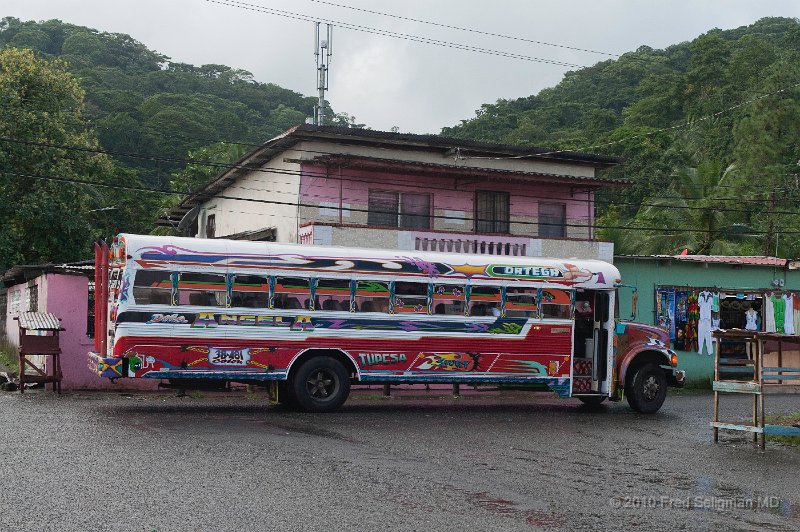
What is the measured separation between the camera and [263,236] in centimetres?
2853

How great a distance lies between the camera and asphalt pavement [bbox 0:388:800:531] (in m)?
8.55

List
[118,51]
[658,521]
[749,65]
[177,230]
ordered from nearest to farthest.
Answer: [658,521], [177,230], [749,65], [118,51]

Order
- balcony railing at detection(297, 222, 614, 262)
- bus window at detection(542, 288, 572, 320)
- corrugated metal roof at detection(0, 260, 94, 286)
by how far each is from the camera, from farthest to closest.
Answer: balcony railing at detection(297, 222, 614, 262), corrugated metal roof at detection(0, 260, 94, 286), bus window at detection(542, 288, 572, 320)

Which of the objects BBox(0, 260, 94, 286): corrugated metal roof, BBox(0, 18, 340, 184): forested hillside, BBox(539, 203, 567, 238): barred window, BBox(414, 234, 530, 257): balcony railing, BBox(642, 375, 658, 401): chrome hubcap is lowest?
BBox(642, 375, 658, 401): chrome hubcap

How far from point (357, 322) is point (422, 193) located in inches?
393

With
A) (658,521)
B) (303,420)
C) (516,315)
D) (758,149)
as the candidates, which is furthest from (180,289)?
(758,149)

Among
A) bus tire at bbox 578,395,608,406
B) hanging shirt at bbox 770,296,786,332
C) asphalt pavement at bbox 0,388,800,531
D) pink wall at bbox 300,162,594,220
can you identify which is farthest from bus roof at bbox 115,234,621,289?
hanging shirt at bbox 770,296,786,332

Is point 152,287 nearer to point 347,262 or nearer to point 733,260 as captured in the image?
point 347,262

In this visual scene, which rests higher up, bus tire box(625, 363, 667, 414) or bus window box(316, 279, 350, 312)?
bus window box(316, 279, 350, 312)

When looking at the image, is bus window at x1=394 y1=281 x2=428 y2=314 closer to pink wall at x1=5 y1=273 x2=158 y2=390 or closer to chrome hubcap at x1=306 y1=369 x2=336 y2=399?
chrome hubcap at x1=306 y1=369 x2=336 y2=399

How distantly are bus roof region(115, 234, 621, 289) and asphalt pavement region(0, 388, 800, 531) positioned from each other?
2478mm

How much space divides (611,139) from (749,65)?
1053 centimetres

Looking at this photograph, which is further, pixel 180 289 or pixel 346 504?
pixel 180 289

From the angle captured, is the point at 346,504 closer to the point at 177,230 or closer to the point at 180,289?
the point at 180,289
